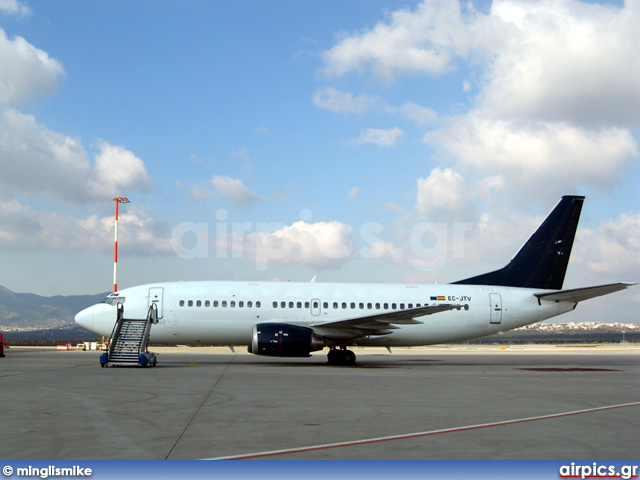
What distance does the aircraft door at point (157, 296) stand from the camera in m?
24.6

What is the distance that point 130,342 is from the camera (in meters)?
23.2

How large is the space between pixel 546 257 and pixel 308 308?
11731 mm

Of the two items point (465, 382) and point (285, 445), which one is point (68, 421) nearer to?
point (285, 445)

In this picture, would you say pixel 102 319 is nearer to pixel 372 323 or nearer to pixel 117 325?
pixel 117 325

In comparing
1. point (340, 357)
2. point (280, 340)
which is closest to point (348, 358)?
point (340, 357)

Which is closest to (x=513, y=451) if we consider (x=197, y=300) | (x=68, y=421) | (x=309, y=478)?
(x=309, y=478)

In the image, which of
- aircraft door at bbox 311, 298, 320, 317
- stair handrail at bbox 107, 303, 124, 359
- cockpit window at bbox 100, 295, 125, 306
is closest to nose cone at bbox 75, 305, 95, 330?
cockpit window at bbox 100, 295, 125, 306

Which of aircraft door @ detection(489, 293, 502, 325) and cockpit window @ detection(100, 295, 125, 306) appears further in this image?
aircraft door @ detection(489, 293, 502, 325)

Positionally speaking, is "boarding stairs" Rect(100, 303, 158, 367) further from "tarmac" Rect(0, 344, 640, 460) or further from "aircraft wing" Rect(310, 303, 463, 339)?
"aircraft wing" Rect(310, 303, 463, 339)

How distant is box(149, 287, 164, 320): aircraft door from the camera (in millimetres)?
24586

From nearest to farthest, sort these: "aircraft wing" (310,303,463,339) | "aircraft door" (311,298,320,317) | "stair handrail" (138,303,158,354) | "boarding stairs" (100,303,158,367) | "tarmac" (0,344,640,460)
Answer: "tarmac" (0,344,640,460)
"boarding stairs" (100,303,158,367)
"aircraft wing" (310,303,463,339)
"stair handrail" (138,303,158,354)
"aircraft door" (311,298,320,317)

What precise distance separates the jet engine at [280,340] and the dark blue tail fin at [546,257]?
29.7ft

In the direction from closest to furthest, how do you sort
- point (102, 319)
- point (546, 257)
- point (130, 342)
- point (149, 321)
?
point (130, 342) < point (149, 321) < point (102, 319) < point (546, 257)

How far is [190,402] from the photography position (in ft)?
38.5
